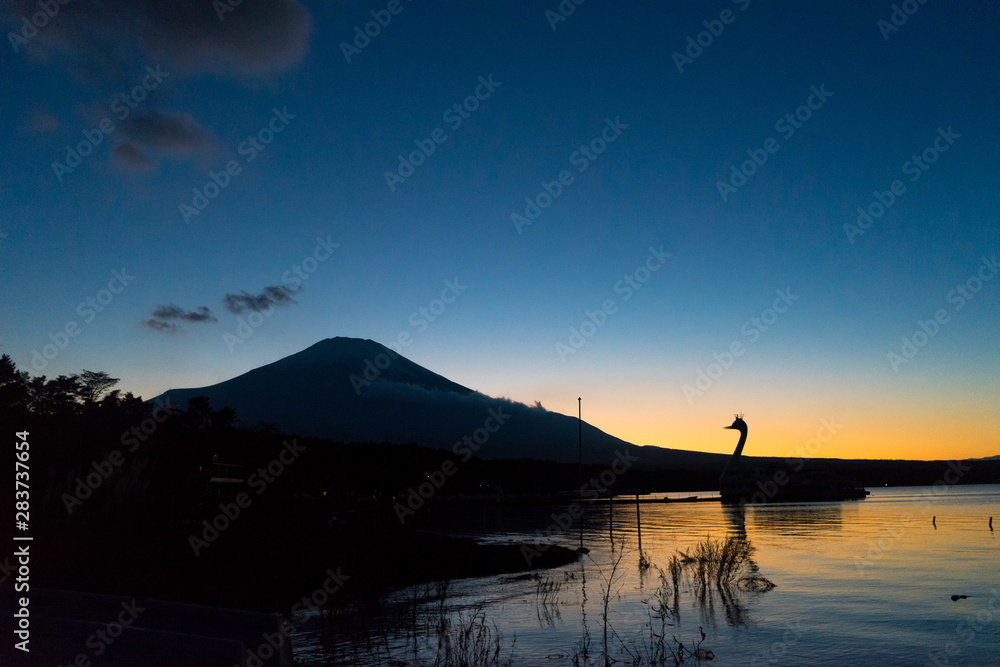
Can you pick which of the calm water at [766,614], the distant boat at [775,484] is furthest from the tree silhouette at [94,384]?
the distant boat at [775,484]

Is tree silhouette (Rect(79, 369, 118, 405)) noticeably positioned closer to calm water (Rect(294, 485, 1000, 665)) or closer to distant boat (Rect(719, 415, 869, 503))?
calm water (Rect(294, 485, 1000, 665))

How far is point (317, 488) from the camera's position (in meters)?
96.6

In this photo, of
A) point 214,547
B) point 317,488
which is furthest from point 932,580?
point 317,488

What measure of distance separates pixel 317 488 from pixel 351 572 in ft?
225
